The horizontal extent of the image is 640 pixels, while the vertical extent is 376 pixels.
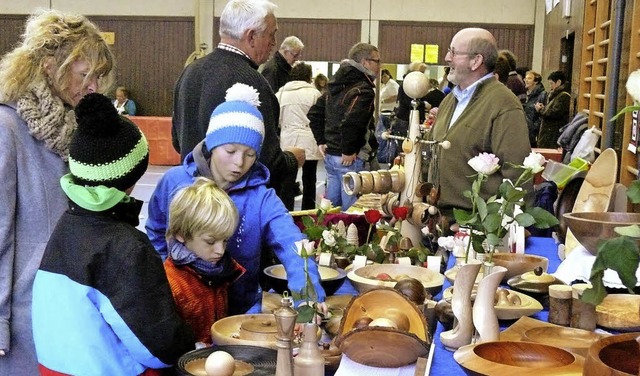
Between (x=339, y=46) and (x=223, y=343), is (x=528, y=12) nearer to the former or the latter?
(x=339, y=46)

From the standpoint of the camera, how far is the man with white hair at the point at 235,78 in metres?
2.95

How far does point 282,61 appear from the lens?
6.11 meters

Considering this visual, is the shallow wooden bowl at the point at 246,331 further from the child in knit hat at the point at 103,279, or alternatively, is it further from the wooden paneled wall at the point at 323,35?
the wooden paneled wall at the point at 323,35

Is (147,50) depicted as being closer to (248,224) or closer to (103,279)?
(248,224)

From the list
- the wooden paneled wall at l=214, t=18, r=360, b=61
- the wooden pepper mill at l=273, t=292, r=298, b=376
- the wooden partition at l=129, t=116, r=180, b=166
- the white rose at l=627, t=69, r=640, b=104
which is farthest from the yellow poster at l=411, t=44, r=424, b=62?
the white rose at l=627, t=69, r=640, b=104

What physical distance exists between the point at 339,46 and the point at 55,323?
13.8m

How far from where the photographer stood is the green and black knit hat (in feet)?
5.72

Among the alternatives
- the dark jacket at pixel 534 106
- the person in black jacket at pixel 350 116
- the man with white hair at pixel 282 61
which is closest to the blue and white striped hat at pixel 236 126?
the person in black jacket at pixel 350 116

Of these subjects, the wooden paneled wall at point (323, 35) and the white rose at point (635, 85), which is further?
the wooden paneled wall at point (323, 35)

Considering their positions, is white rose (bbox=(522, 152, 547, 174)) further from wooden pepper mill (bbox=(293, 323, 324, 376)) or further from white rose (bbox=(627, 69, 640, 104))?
white rose (bbox=(627, 69, 640, 104))

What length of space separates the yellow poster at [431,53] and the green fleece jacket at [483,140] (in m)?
11.8

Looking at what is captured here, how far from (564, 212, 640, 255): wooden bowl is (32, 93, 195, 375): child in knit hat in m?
0.94

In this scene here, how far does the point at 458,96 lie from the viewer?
345 centimetres

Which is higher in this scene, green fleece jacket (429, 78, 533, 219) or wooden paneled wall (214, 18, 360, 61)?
wooden paneled wall (214, 18, 360, 61)
